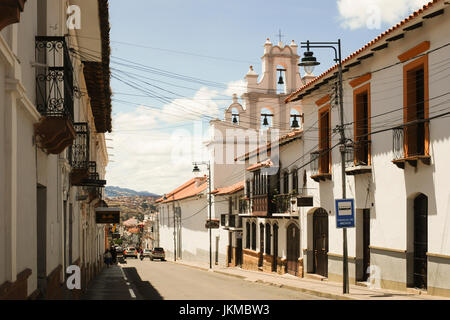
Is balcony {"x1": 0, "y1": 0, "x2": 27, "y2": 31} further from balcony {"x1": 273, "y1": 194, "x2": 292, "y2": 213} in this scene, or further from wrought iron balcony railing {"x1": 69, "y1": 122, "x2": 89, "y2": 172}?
balcony {"x1": 273, "y1": 194, "x2": 292, "y2": 213}

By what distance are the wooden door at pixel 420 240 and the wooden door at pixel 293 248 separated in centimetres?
1223

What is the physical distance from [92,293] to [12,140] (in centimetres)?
1488

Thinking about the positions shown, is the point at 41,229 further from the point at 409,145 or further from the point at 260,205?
the point at 260,205

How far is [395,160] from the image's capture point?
1870 centimetres

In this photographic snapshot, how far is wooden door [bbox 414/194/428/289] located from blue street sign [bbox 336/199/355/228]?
2.12m

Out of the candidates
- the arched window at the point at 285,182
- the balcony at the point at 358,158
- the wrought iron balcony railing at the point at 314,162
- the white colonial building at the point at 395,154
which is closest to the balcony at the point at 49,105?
the white colonial building at the point at 395,154

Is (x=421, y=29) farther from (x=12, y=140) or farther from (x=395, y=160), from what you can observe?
(x=12, y=140)

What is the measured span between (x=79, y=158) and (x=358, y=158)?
32.2 feet

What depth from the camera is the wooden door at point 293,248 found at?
1213 inches

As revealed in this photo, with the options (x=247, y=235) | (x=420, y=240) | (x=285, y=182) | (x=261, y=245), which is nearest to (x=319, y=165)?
(x=285, y=182)

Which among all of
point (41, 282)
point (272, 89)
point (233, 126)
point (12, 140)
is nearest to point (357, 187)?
point (41, 282)

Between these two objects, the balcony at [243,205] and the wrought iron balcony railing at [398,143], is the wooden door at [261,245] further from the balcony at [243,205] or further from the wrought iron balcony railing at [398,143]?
the wrought iron balcony railing at [398,143]

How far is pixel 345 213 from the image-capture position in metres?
18.2

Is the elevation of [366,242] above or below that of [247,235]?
above
